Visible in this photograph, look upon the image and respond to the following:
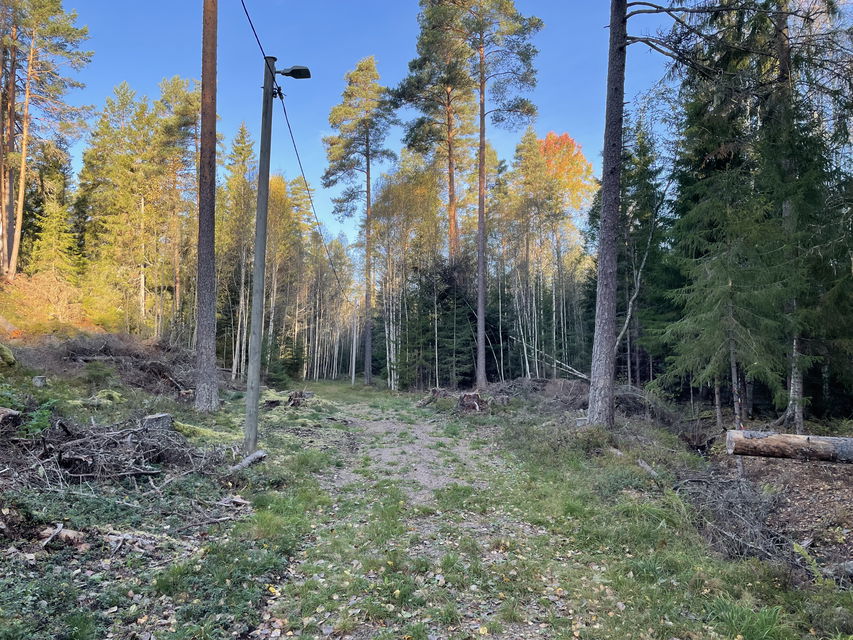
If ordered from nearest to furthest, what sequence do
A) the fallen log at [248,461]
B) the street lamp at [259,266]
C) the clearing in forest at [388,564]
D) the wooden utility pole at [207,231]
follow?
the clearing in forest at [388,564] < the fallen log at [248,461] < the street lamp at [259,266] < the wooden utility pole at [207,231]

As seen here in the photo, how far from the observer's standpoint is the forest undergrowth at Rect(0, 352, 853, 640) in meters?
2.94

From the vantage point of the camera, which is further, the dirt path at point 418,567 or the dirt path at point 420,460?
the dirt path at point 420,460

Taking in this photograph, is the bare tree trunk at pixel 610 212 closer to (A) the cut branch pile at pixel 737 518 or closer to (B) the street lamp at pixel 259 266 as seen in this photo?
(A) the cut branch pile at pixel 737 518

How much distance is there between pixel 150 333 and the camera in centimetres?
2020

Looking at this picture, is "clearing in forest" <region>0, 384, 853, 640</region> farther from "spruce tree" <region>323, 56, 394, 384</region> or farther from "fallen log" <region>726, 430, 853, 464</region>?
"spruce tree" <region>323, 56, 394, 384</region>

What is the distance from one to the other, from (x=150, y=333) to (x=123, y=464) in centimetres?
1813

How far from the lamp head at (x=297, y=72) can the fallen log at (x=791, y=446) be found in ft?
24.5

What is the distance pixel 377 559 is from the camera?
12.7 ft

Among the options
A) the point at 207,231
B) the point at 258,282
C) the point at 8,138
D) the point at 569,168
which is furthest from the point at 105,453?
the point at 569,168

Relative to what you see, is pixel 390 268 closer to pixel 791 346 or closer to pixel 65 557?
pixel 791 346

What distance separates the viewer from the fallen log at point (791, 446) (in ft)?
15.0

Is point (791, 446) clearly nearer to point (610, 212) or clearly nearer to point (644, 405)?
point (610, 212)

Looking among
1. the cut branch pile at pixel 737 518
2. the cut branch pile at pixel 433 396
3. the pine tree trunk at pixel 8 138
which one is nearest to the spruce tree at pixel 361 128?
the cut branch pile at pixel 433 396

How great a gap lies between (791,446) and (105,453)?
7965mm
